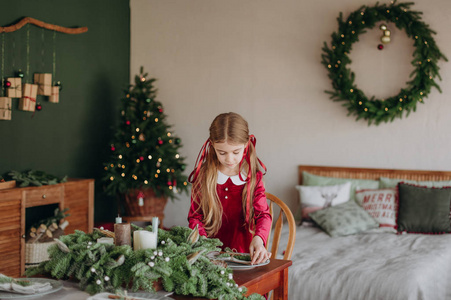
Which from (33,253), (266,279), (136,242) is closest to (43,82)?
(33,253)

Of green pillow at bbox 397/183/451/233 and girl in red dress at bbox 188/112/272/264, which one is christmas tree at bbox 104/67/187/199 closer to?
green pillow at bbox 397/183/451/233

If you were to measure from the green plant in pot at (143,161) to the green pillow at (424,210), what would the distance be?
191 cm

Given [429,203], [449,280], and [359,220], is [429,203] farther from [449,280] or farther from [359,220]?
[449,280]

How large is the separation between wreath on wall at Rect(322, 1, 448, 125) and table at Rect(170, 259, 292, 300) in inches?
107

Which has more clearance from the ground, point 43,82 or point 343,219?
point 43,82

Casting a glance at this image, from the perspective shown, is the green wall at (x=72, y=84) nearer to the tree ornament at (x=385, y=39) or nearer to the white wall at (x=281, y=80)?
the white wall at (x=281, y=80)

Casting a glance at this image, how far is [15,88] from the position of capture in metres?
4.14

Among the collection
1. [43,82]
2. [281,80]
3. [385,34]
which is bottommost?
[43,82]

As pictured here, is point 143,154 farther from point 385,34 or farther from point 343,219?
point 385,34

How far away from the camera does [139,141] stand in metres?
4.71

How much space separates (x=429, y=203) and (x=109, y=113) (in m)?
3.20

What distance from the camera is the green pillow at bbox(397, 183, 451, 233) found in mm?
3758

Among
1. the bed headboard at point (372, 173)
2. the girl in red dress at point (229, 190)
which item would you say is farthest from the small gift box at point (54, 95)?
the girl in red dress at point (229, 190)

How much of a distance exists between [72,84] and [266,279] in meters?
3.66
